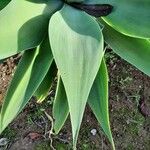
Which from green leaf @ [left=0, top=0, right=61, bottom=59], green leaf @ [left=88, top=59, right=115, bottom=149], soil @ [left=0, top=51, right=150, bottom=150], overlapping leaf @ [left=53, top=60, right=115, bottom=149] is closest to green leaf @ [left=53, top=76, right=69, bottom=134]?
overlapping leaf @ [left=53, top=60, right=115, bottom=149]

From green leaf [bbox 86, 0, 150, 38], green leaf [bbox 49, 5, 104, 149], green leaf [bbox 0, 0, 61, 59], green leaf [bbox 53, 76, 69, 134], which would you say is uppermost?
green leaf [bbox 0, 0, 61, 59]

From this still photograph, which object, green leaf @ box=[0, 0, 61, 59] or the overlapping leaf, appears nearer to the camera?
green leaf @ box=[0, 0, 61, 59]

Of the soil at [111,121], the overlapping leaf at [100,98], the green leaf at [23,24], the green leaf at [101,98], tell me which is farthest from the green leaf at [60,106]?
the soil at [111,121]

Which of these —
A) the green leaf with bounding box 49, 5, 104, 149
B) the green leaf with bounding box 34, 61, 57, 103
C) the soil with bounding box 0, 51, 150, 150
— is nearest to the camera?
the green leaf with bounding box 49, 5, 104, 149

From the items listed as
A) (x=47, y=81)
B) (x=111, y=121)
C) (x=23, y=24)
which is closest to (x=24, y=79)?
(x=23, y=24)

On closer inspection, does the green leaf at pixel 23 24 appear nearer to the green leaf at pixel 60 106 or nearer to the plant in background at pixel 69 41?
the plant in background at pixel 69 41

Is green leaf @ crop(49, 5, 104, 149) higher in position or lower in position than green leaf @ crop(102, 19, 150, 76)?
higher

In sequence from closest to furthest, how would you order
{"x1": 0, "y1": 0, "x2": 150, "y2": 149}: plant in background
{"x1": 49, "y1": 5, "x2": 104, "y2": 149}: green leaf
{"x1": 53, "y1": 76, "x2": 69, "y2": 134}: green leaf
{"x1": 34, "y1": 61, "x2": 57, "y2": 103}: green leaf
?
{"x1": 49, "y1": 5, "x2": 104, "y2": 149}: green leaf → {"x1": 0, "y1": 0, "x2": 150, "y2": 149}: plant in background → {"x1": 53, "y1": 76, "x2": 69, "y2": 134}: green leaf → {"x1": 34, "y1": 61, "x2": 57, "y2": 103}: green leaf

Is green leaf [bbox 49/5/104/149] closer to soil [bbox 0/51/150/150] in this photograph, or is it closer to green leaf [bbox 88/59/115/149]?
green leaf [bbox 88/59/115/149]
